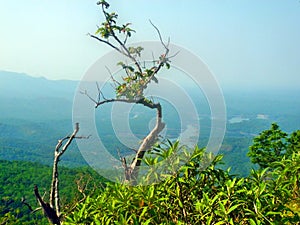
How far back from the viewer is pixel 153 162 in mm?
1673

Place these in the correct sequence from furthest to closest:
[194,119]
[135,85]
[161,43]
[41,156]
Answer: [41,156] → [135,85] → [161,43] → [194,119]

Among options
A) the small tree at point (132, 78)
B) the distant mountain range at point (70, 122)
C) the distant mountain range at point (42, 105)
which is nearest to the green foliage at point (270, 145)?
the distant mountain range at point (70, 122)

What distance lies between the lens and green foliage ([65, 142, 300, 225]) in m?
1.39

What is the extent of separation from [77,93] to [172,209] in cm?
150

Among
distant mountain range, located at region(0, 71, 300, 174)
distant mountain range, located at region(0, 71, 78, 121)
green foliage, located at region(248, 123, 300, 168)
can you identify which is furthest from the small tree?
distant mountain range, located at region(0, 71, 78, 121)

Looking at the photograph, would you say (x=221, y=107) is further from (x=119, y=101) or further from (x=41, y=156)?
(x=41, y=156)

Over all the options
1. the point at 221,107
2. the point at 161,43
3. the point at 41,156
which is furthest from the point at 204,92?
the point at 41,156

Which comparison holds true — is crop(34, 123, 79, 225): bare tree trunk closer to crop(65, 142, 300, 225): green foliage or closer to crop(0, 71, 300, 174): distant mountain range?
crop(0, 71, 300, 174): distant mountain range

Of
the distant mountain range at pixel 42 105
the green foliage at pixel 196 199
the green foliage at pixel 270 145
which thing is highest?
the green foliage at pixel 270 145

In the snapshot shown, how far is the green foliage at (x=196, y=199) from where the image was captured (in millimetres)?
1388

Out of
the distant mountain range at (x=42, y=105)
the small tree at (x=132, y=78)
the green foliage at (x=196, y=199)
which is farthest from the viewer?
the distant mountain range at (x=42, y=105)

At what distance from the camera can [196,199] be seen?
161 cm

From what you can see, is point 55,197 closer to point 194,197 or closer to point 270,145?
point 194,197

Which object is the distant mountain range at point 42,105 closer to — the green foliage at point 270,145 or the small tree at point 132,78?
the green foliage at point 270,145
